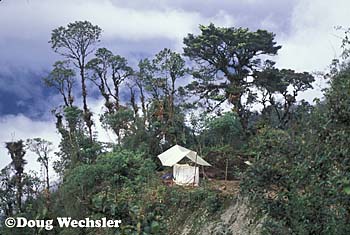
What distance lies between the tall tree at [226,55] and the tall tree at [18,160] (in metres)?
6.14

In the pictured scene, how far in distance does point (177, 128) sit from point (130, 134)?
148cm

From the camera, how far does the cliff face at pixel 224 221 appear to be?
7938 mm

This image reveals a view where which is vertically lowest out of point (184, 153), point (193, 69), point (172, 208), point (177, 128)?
point (172, 208)

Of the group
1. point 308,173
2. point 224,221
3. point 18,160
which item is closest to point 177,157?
point 224,221

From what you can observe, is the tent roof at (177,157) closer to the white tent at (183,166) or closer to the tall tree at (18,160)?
the white tent at (183,166)

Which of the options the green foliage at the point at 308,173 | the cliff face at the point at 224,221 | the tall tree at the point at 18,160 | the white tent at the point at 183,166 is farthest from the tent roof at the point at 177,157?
the green foliage at the point at 308,173

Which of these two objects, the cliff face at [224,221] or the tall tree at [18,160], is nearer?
the cliff face at [224,221]

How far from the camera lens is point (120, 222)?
7.48ft

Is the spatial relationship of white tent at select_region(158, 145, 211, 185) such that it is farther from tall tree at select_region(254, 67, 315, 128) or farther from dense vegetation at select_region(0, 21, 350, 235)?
tall tree at select_region(254, 67, 315, 128)

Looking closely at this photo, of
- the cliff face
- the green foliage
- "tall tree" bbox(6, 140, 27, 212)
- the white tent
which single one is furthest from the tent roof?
the green foliage

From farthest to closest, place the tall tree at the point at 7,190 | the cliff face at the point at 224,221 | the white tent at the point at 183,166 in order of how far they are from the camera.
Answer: the tall tree at the point at 7,190 → the white tent at the point at 183,166 → the cliff face at the point at 224,221

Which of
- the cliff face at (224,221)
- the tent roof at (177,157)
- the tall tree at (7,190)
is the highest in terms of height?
the tent roof at (177,157)

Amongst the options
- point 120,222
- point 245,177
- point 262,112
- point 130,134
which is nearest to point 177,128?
point 130,134

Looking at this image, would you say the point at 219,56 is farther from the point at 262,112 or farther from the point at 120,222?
the point at 120,222
